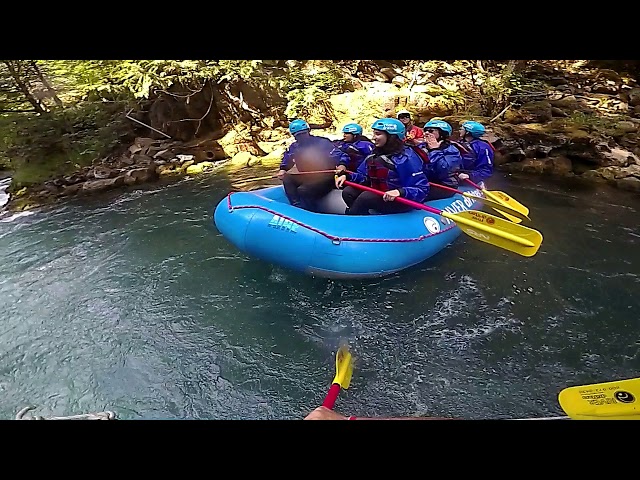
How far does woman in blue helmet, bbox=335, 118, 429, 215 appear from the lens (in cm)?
254

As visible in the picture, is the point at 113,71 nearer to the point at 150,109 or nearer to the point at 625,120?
the point at 150,109

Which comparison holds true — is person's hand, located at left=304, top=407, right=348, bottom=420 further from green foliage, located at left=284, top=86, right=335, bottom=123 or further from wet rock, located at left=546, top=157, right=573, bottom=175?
green foliage, located at left=284, top=86, right=335, bottom=123

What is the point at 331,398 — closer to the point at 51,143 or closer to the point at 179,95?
the point at 51,143

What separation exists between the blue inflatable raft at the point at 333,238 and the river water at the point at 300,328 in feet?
0.55

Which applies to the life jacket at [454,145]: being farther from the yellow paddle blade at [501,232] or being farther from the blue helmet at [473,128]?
the yellow paddle blade at [501,232]

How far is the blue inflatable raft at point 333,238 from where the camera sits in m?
2.39

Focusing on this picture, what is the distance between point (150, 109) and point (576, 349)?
4944 mm

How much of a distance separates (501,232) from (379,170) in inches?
30.1

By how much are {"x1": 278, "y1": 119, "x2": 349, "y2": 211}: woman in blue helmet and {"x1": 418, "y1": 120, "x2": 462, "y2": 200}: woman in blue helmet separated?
0.54 metres

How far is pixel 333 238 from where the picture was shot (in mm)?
2377

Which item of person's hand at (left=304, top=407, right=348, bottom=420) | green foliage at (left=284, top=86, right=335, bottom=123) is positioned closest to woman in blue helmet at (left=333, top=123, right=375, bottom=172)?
person's hand at (left=304, top=407, right=348, bottom=420)

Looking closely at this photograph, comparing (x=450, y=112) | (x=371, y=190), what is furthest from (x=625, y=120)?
(x=371, y=190)

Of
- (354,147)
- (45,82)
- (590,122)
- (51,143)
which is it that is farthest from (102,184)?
(590,122)
